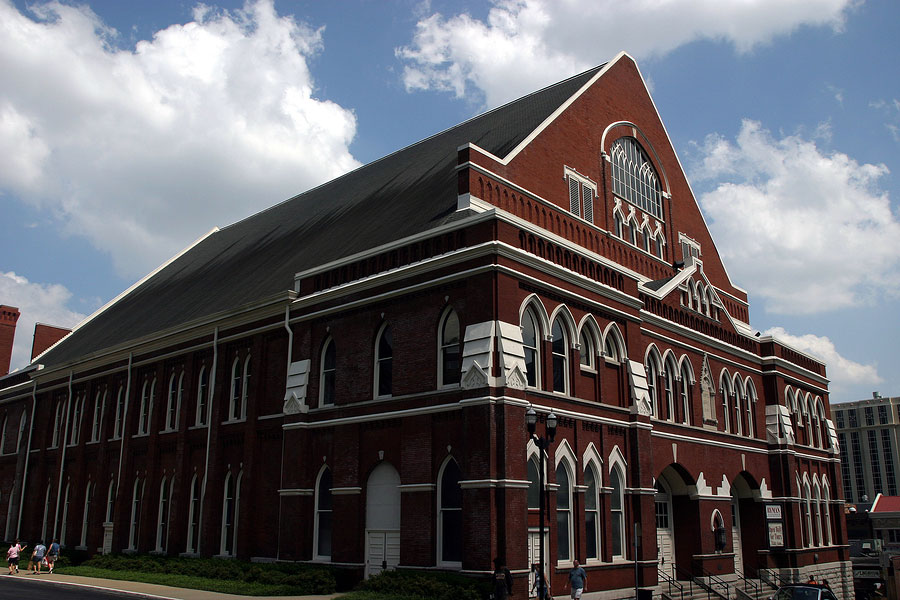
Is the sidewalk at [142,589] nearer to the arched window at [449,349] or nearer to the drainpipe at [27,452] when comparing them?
the arched window at [449,349]

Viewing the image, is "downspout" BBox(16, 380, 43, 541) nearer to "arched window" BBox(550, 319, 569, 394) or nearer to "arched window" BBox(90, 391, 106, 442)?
"arched window" BBox(90, 391, 106, 442)

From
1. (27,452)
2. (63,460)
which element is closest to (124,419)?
(63,460)

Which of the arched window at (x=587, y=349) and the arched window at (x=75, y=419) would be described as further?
the arched window at (x=75, y=419)

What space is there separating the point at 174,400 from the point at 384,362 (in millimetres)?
14186

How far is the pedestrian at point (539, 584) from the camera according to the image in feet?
62.0

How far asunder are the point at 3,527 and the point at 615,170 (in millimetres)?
37423

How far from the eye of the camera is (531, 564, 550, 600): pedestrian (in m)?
18.9

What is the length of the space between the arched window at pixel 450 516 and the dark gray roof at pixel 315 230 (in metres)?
8.29

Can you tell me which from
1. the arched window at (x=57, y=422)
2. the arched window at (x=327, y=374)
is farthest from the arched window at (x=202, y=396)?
the arched window at (x=57, y=422)

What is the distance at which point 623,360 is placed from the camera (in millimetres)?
26750

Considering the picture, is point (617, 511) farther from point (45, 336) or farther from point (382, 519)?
point (45, 336)

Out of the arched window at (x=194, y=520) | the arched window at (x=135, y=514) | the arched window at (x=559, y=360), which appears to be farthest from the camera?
the arched window at (x=135, y=514)

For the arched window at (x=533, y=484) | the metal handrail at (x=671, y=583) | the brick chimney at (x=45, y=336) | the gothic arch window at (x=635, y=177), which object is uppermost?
the gothic arch window at (x=635, y=177)

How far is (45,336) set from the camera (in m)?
53.7
